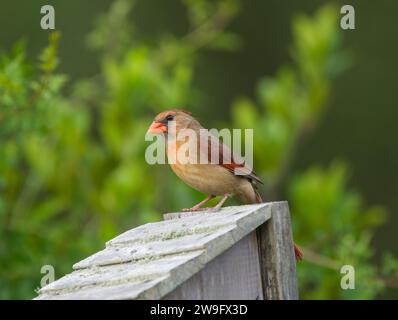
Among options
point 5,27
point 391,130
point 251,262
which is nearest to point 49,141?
point 251,262

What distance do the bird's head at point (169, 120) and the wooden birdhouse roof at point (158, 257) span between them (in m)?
0.77

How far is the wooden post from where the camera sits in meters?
3.31

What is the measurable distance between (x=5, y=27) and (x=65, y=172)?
14.2ft

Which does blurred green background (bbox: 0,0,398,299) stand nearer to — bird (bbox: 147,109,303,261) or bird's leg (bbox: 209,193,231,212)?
bird (bbox: 147,109,303,261)

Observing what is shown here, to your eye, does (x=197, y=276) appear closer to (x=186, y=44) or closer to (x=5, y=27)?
(x=186, y=44)

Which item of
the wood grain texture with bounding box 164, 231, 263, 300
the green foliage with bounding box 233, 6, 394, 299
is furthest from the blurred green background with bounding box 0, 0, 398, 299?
the wood grain texture with bounding box 164, 231, 263, 300

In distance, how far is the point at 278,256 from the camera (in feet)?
10.9

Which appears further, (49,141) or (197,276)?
(49,141)

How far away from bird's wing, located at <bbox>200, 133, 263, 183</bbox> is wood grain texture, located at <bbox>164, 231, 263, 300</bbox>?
660 mm

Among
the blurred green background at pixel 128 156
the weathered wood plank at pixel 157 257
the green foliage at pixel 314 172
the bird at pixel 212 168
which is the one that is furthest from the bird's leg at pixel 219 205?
the green foliage at pixel 314 172

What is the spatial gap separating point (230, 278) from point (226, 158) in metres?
0.86

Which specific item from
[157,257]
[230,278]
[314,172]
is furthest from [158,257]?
[314,172]
